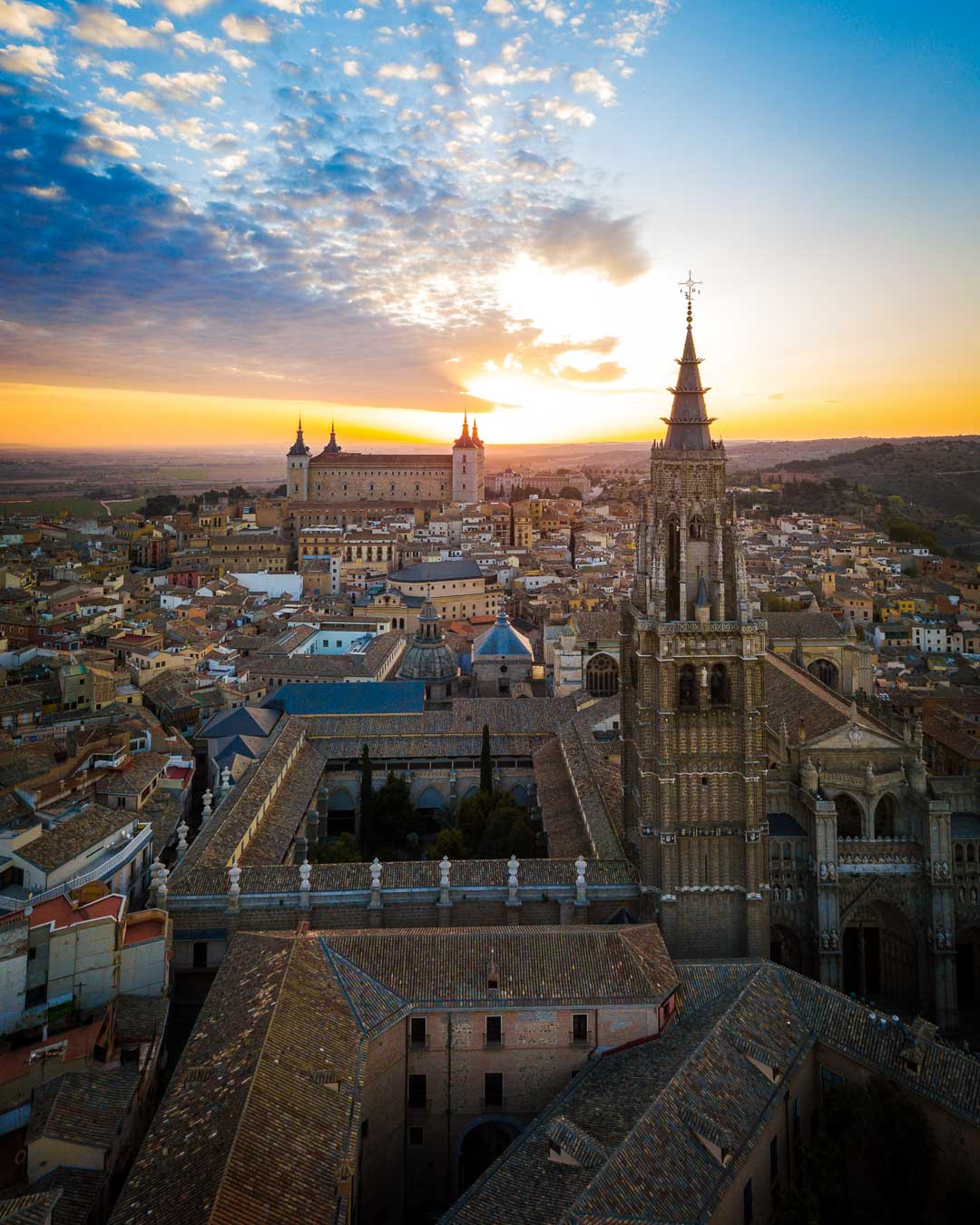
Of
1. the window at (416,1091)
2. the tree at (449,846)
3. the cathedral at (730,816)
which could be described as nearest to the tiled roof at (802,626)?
the cathedral at (730,816)

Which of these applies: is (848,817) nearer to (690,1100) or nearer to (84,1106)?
(690,1100)

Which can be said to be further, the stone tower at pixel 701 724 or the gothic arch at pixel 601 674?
the gothic arch at pixel 601 674

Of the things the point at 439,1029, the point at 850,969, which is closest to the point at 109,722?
the point at 439,1029

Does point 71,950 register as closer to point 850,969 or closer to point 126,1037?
point 126,1037

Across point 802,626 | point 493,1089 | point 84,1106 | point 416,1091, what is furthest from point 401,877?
point 802,626

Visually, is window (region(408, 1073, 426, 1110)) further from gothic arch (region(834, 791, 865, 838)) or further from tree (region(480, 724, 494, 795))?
tree (region(480, 724, 494, 795))

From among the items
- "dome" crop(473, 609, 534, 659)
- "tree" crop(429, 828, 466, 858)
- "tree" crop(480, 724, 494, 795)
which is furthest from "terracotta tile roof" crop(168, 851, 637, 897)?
"dome" crop(473, 609, 534, 659)

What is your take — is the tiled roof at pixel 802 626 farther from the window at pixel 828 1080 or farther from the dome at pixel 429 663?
the window at pixel 828 1080

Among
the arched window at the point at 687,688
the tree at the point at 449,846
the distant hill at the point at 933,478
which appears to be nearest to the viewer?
the arched window at the point at 687,688
